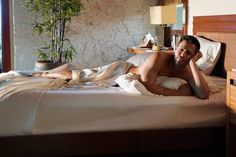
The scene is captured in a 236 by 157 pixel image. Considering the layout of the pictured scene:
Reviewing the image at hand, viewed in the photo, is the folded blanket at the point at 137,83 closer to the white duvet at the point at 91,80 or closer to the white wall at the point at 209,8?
the white duvet at the point at 91,80

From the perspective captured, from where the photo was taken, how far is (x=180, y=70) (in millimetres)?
3006

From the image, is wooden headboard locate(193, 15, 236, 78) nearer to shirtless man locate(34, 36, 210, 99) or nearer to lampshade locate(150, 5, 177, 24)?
shirtless man locate(34, 36, 210, 99)

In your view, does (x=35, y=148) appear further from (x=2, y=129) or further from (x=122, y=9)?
(x=122, y=9)

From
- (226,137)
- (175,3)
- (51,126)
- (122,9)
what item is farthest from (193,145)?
(122,9)

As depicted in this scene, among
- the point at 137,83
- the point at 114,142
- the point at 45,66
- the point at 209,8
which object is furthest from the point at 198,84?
the point at 45,66

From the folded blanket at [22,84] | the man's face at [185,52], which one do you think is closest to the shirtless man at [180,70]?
the man's face at [185,52]

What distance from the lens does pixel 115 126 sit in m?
2.60

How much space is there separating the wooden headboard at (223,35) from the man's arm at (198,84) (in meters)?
0.67

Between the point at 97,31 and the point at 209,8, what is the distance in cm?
207

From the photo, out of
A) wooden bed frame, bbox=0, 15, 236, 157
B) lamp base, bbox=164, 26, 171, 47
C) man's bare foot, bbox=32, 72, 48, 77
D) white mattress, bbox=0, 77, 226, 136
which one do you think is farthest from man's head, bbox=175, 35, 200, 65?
lamp base, bbox=164, 26, 171, 47

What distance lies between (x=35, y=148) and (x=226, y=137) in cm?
140

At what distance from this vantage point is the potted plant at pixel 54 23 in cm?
468

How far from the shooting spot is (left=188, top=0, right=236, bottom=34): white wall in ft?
11.6

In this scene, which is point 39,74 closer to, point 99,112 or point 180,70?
point 99,112
